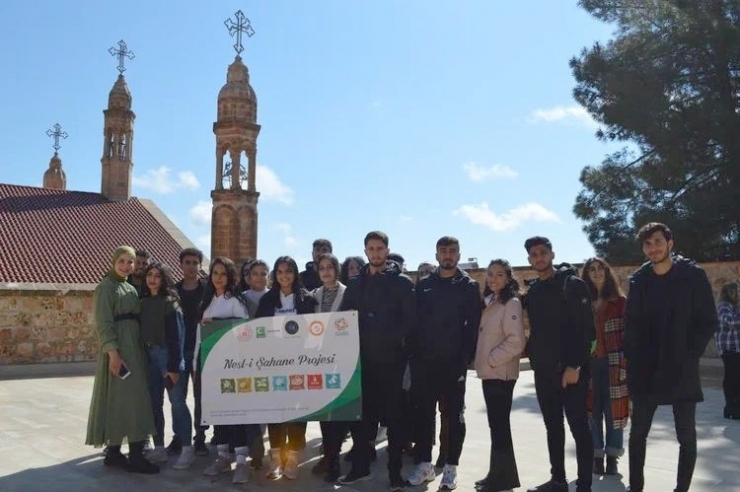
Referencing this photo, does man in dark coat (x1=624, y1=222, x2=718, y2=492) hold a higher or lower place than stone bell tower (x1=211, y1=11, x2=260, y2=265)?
lower

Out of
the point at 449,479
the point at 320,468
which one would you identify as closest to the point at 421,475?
the point at 449,479

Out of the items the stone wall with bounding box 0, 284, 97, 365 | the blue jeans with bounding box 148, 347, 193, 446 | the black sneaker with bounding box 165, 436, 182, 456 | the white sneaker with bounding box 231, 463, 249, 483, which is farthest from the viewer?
the stone wall with bounding box 0, 284, 97, 365

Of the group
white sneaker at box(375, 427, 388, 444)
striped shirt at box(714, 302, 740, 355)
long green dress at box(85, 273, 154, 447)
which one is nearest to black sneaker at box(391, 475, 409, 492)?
white sneaker at box(375, 427, 388, 444)

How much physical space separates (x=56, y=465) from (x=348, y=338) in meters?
2.81

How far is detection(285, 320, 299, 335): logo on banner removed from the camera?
5.29 meters

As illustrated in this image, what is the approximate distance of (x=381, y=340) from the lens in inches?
196

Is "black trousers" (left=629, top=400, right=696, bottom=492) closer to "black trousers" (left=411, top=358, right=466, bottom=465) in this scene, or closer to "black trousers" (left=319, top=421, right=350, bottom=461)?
"black trousers" (left=411, top=358, right=466, bottom=465)

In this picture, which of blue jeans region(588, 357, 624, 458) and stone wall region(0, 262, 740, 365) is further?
stone wall region(0, 262, 740, 365)

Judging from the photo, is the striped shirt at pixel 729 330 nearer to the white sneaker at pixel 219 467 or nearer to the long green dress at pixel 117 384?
the white sneaker at pixel 219 467

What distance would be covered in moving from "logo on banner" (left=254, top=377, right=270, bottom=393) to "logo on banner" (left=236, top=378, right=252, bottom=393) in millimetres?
50

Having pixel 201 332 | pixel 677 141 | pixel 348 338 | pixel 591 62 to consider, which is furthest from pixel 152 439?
pixel 591 62

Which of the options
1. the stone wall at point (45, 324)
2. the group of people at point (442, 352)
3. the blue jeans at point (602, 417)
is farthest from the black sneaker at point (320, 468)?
the stone wall at point (45, 324)

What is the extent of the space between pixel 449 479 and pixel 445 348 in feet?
3.21

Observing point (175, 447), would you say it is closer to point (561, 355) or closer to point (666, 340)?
point (561, 355)
